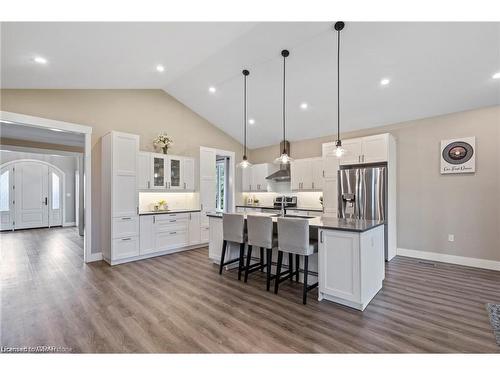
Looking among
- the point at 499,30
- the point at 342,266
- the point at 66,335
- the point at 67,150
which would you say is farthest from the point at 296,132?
the point at 67,150

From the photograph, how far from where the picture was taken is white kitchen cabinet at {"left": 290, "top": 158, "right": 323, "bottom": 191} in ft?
19.0

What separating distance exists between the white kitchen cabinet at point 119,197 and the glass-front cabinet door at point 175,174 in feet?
2.60

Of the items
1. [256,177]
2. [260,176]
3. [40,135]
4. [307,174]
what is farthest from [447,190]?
[40,135]

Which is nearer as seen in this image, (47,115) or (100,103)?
(47,115)

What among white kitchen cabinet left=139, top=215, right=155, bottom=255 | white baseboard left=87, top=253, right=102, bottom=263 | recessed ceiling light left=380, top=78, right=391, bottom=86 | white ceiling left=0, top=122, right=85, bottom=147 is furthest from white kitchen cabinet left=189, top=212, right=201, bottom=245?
recessed ceiling light left=380, top=78, right=391, bottom=86

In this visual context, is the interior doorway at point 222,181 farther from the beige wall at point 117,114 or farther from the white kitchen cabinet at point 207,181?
the white kitchen cabinet at point 207,181

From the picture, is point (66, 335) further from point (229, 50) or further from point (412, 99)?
point (412, 99)

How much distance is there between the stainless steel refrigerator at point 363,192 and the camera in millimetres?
4473

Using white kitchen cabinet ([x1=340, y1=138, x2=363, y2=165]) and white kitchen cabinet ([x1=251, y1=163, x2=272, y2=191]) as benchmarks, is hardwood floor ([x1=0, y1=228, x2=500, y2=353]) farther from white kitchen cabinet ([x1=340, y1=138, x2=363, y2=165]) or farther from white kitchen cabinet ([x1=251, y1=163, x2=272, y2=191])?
white kitchen cabinet ([x1=251, y1=163, x2=272, y2=191])

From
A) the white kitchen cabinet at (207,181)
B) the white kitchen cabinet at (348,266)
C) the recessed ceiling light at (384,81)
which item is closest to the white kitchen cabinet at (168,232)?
the white kitchen cabinet at (207,181)

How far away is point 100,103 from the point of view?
4730 millimetres

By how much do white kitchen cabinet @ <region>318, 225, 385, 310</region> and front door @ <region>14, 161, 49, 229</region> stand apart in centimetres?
1003

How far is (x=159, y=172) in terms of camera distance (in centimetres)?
518

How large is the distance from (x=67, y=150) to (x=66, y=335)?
5.96 metres
